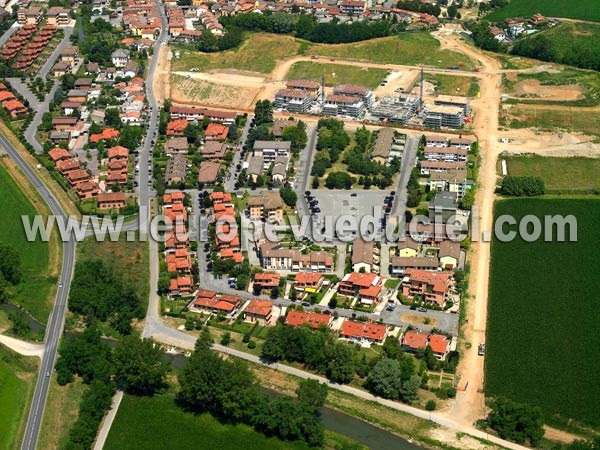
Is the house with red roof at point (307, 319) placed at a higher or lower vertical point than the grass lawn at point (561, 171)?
lower

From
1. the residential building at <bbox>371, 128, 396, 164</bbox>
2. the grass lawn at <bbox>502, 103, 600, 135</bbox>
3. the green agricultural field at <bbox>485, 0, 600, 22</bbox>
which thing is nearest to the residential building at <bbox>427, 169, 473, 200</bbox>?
the residential building at <bbox>371, 128, 396, 164</bbox>

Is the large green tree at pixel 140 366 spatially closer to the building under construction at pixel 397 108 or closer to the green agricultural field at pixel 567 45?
the building under construction at pixel 397 108

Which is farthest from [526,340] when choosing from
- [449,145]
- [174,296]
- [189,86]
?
[189,86]

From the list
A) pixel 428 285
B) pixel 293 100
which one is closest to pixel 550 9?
pixel 293 100

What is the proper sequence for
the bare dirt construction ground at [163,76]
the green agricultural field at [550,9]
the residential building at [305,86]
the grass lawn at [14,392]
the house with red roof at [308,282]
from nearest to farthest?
the grass lawn at [14,392]
the house with red roof at [308,282]
the residential building at [305,86]
the bare dirt construction ground at [163,76]
the green agricultural field at [550,9]

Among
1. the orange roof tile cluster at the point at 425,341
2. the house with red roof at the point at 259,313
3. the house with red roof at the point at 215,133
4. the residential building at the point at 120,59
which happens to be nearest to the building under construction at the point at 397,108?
the house with red roof at the point at 215,133

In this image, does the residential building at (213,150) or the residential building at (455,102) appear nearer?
the residential building at (213,150)

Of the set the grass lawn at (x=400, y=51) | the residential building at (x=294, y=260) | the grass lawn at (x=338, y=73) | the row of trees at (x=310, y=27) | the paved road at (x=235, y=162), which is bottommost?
the residential building at (x=294, y=260)

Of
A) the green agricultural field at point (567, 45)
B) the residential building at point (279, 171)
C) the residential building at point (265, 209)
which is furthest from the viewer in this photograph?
the green agricultural field at point (567, 45)
